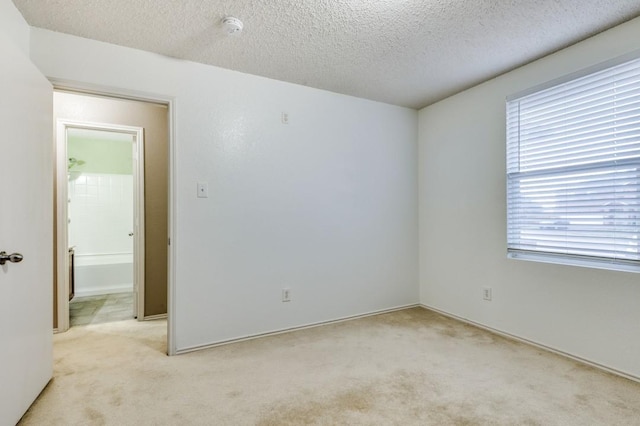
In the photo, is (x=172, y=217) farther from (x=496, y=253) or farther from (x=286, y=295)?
(x=496, y=253)

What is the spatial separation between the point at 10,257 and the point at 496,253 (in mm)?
3513

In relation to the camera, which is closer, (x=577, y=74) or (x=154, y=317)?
(x=577, y=74)

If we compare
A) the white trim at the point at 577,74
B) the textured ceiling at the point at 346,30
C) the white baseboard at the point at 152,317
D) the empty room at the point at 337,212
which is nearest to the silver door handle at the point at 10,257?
the empty room at the point at 337,212

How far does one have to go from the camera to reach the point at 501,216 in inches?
117

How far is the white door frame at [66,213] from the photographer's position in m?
3.00

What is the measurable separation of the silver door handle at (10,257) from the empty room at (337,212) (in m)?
0.01

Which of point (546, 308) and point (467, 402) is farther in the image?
point (546, 308)

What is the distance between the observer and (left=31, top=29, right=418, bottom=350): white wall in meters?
2.57

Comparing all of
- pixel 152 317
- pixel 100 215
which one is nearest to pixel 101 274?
pixel 100 215

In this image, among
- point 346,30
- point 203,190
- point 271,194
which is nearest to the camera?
point 346,30

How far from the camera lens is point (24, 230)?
1.73 metres

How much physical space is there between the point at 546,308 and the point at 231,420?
2.53 meters

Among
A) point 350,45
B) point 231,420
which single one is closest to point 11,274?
point 231,420

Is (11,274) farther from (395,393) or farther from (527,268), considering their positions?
(527,268)
